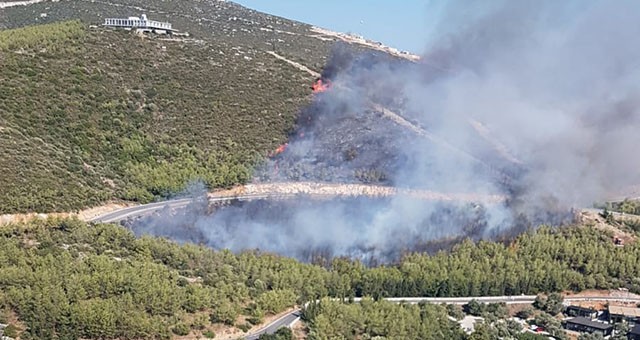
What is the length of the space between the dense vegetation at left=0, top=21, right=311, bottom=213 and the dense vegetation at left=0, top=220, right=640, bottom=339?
9.09 m

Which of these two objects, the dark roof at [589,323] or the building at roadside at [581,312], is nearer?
the dark roof at [589,323]

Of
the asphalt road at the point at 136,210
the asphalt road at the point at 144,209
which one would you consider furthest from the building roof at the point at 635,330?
the asphalt road at the point at 136,210

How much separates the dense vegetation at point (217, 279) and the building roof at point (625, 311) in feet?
12.2

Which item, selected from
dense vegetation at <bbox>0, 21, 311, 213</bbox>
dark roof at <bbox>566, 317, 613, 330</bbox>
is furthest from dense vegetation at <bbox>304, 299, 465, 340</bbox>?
dense vegetation at <bbox>0, 21, 311, 213</bbox>

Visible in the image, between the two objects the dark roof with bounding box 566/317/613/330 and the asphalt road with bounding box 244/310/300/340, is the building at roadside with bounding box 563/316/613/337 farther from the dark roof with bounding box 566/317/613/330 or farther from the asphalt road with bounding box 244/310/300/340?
the asphalt road with bounding box 244/310/300/340

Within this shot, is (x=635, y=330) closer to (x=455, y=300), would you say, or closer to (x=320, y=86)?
(x=455, y=300)

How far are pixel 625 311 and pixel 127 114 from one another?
48.3 meters

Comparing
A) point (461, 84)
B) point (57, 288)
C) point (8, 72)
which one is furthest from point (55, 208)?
point (461, 84)

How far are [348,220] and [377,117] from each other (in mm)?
23974

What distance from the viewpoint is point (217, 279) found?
47406 mm

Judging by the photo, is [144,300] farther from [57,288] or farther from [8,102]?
[8,102]

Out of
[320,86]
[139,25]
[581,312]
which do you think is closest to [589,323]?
[581,312]

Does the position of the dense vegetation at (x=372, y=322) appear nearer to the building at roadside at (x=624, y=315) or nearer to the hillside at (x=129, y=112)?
the building at roadside at (x=624, y=315)

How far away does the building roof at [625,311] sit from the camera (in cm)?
5366
